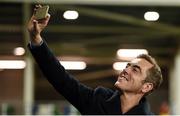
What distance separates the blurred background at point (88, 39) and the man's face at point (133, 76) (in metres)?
3.00

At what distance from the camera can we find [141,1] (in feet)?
18.1

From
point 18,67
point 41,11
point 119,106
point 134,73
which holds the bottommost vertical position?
point 119,106

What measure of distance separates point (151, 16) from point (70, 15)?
108 centimetres

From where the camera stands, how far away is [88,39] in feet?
26.9

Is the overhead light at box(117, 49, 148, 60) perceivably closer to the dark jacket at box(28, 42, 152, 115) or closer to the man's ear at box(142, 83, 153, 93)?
the man's ear at box(142, 83, 153, 93)

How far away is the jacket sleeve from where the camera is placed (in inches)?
72.0

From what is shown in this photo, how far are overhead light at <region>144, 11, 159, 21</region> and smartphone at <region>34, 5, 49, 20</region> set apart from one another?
15.5 feet

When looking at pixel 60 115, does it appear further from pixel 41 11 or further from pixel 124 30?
pixel 41 11

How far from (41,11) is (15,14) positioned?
17.5ft

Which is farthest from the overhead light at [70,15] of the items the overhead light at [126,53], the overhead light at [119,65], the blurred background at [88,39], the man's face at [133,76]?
the man's face at [133,76]

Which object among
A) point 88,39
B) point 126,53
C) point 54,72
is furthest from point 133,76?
point 126,53

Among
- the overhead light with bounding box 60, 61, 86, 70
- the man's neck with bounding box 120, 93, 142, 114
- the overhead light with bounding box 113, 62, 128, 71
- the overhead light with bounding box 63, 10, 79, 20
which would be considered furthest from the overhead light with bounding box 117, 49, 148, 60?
the man's neck with bounding box 120, 93, 142, 114

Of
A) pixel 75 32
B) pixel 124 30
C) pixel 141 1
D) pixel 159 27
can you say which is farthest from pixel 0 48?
pixel 141 1

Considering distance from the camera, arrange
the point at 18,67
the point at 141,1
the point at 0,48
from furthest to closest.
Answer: the point at 18,67, the point at 0,48, the point at 141,1
